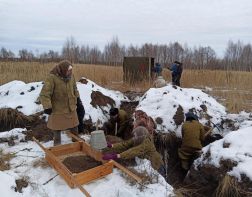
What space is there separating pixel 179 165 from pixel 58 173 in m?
2.94

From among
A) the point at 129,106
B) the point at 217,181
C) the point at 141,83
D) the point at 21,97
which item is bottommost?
the point at 217,181

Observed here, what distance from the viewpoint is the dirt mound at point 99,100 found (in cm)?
845

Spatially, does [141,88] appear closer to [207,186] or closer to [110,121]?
[110,121]

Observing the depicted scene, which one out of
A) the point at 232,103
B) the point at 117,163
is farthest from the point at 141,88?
the point at 117,163

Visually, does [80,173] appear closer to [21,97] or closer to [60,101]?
[60,101]

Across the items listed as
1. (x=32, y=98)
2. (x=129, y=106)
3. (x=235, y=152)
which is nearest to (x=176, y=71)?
(x=129, y=106)

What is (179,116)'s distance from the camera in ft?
24.9

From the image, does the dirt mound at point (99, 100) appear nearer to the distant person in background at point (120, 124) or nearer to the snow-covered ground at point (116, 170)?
the snow-covered ground at point (116, 170)

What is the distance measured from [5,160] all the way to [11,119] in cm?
236

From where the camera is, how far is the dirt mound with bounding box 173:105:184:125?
24.6ft

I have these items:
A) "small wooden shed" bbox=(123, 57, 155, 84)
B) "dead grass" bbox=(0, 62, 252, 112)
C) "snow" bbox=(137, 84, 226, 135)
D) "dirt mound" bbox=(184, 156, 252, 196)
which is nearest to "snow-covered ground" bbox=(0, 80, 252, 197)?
"snow" bbox=(137, 84, 226, 135)

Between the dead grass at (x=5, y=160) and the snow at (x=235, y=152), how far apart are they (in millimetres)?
3247

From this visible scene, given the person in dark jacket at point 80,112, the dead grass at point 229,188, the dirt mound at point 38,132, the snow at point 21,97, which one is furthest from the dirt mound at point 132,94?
the dead grass at point 229,188

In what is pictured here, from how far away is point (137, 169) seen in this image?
514 centimetres
